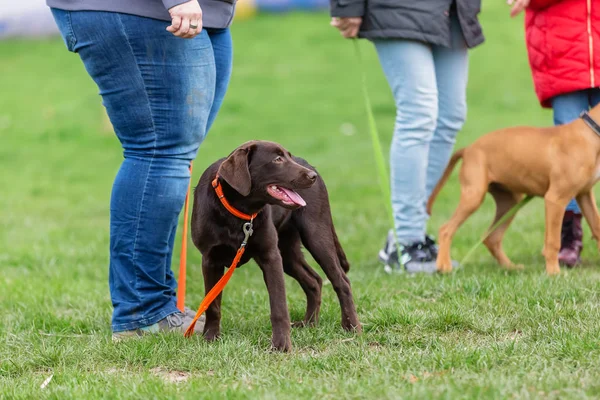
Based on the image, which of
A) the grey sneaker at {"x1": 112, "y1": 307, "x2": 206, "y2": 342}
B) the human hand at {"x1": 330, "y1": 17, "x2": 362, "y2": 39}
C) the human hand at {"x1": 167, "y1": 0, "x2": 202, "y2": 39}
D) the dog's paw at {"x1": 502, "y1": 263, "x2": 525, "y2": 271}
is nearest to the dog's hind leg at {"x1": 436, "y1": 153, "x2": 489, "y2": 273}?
the dog's paw at {"x1": 502, "y1": 263, "x2": 525, "y2": 271}

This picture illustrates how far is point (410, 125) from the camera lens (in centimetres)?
571

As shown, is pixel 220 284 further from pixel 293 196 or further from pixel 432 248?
pixel 432 248

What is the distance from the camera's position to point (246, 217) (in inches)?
160

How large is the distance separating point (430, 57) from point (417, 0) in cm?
37

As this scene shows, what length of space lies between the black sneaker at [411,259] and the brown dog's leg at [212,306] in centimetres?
179

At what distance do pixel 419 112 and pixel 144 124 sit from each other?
2108 millimetres

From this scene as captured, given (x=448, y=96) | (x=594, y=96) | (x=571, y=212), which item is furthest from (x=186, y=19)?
(x=571, y=212)

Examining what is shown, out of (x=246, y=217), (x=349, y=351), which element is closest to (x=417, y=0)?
(x=246, y=217)

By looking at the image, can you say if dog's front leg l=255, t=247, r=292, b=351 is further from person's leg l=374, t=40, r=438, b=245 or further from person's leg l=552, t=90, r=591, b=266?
person's leg l=552, t=90, r=591, b=266

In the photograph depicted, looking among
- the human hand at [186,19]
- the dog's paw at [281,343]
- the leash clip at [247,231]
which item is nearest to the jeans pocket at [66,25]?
the human hand at [186,19]

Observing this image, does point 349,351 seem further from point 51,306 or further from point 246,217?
point 51,306

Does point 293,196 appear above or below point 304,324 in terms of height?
above

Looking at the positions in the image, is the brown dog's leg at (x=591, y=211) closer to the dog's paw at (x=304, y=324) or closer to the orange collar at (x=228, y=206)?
the dog's paw at (x=304, y=324)

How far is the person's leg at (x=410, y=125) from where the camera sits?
5609 millimetres
